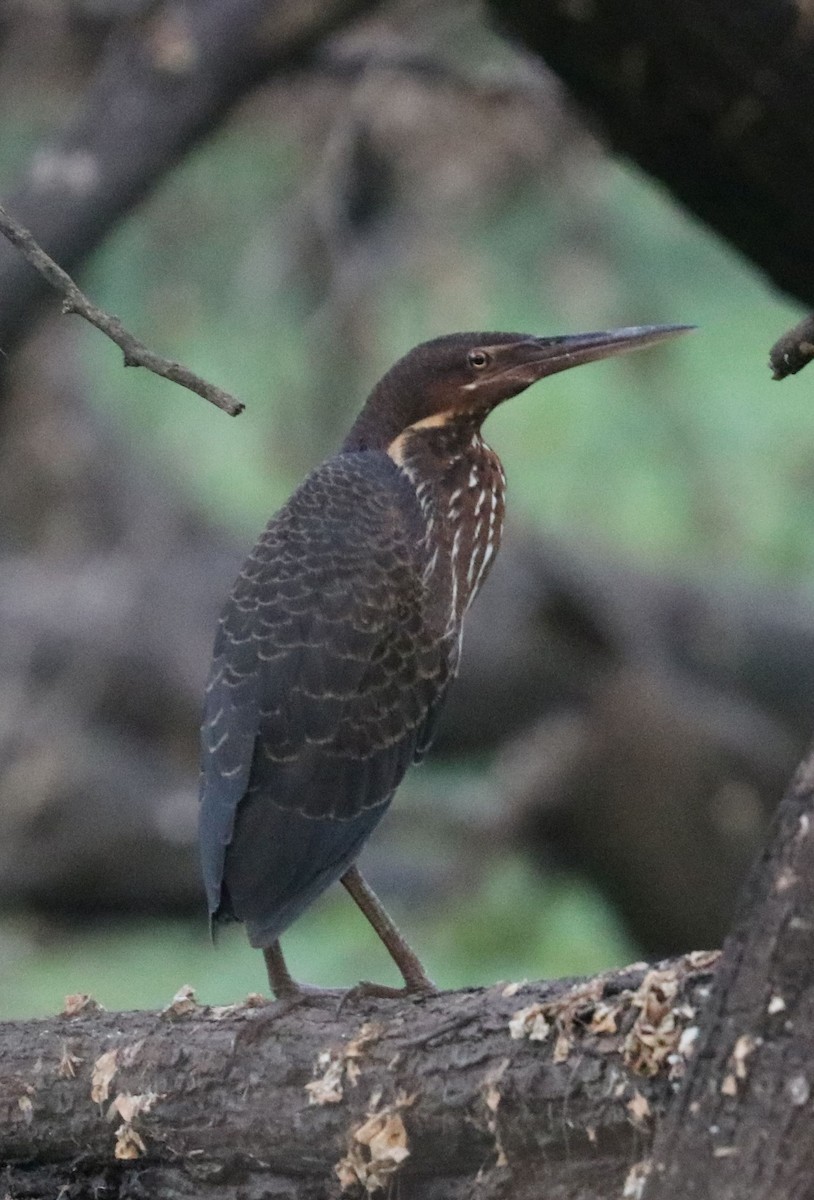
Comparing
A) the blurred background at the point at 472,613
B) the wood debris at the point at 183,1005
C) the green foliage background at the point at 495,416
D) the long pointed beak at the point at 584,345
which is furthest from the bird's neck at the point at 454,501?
the green foliage background at the point at 495,416

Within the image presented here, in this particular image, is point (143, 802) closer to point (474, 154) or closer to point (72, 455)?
point (72, 455)

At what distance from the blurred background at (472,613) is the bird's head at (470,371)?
119cm

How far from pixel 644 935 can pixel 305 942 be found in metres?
2.14

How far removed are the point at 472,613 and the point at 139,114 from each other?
286cm

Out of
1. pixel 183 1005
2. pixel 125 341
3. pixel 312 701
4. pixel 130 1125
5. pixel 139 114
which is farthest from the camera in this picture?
pixel 139 114

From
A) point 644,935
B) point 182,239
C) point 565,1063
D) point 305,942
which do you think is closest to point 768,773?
point 644,935

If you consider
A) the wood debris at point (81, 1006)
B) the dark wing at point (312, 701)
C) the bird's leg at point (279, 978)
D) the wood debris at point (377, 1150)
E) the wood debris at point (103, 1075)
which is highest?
the dark wing at point (312, 701)

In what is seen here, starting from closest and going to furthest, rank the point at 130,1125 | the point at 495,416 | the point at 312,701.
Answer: the point at 130,1125
the point at 312,701
the point at 495,416

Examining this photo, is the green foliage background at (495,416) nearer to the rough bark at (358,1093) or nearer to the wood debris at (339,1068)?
the rough bark at (358,1093)

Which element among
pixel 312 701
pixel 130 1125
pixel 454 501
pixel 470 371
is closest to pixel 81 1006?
pixel 130 1125

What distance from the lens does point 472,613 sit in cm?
677

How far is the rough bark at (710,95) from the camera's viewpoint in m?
3.60

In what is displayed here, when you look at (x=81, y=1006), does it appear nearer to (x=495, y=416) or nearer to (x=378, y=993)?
(x=378, y=993)

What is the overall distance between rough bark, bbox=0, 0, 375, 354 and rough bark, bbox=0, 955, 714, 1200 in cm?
191
